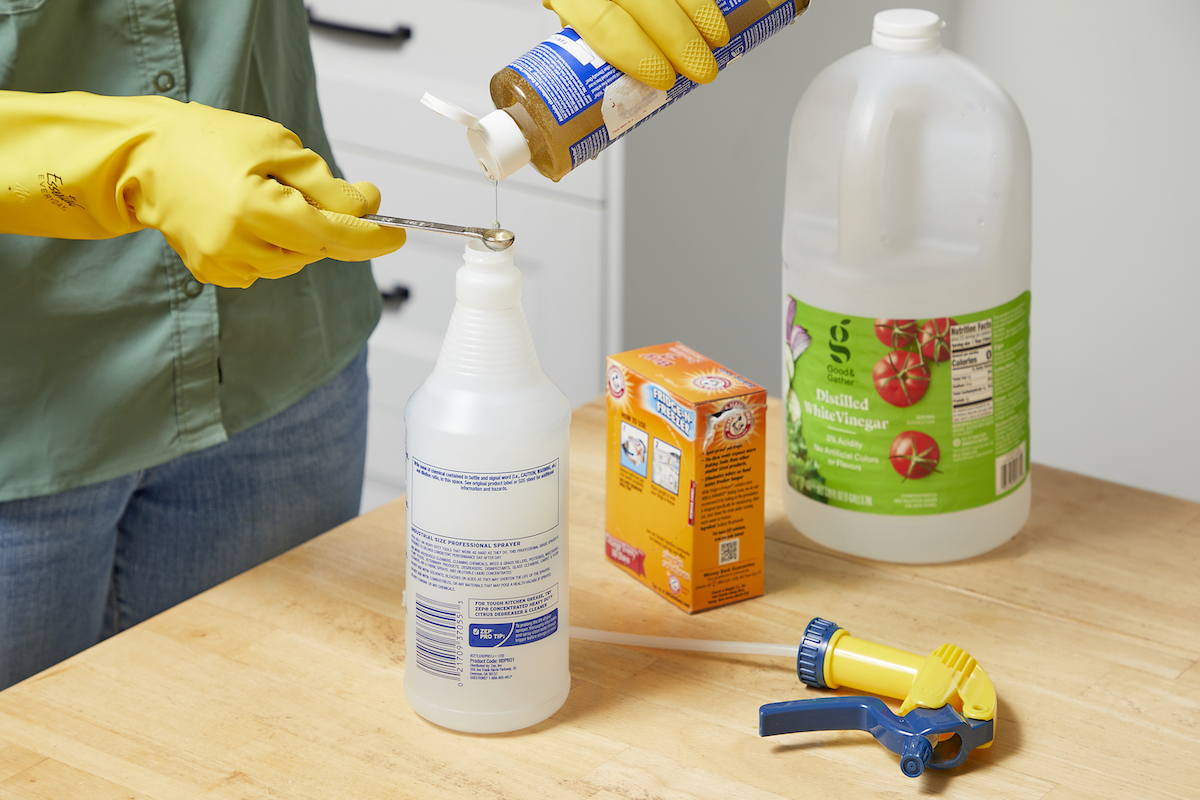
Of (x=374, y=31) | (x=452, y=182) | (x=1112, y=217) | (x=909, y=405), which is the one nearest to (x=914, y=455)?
(x=909, y=405)

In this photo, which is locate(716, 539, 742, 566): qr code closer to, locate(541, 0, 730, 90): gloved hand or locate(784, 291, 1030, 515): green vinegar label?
locate(784, 291, 1030, 515): green vinegar label

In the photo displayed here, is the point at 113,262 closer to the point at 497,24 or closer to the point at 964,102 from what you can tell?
the point at 964,102

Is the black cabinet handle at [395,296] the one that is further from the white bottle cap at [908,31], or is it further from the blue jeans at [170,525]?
the white bottle cap at [908,31]

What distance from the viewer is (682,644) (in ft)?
2.53

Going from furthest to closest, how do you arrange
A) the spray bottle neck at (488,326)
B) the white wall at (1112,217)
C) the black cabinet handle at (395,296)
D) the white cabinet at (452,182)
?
the black cabinet handle at (395,296)
the white cabinet at (452,182)
the white wall at (1112,217)
the spray bottle neck at (488,326)

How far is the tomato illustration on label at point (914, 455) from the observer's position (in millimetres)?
831

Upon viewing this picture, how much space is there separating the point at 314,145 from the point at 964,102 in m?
0.53

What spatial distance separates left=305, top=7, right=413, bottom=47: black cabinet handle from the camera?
184 cm

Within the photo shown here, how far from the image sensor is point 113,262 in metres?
0.90

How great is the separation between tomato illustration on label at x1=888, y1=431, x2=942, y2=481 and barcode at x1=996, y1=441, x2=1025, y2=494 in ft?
0.19

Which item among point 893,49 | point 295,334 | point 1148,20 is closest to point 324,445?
point 295,334

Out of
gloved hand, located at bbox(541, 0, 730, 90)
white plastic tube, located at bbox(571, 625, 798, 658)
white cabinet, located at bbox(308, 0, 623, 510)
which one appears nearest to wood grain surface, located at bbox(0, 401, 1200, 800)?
white plastic tube, located at bbox(571, 625, 798, 658)

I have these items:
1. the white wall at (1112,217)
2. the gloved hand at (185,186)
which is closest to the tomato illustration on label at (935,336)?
the gloved hand at (185,186)

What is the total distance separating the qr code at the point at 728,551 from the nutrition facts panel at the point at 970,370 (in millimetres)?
176
